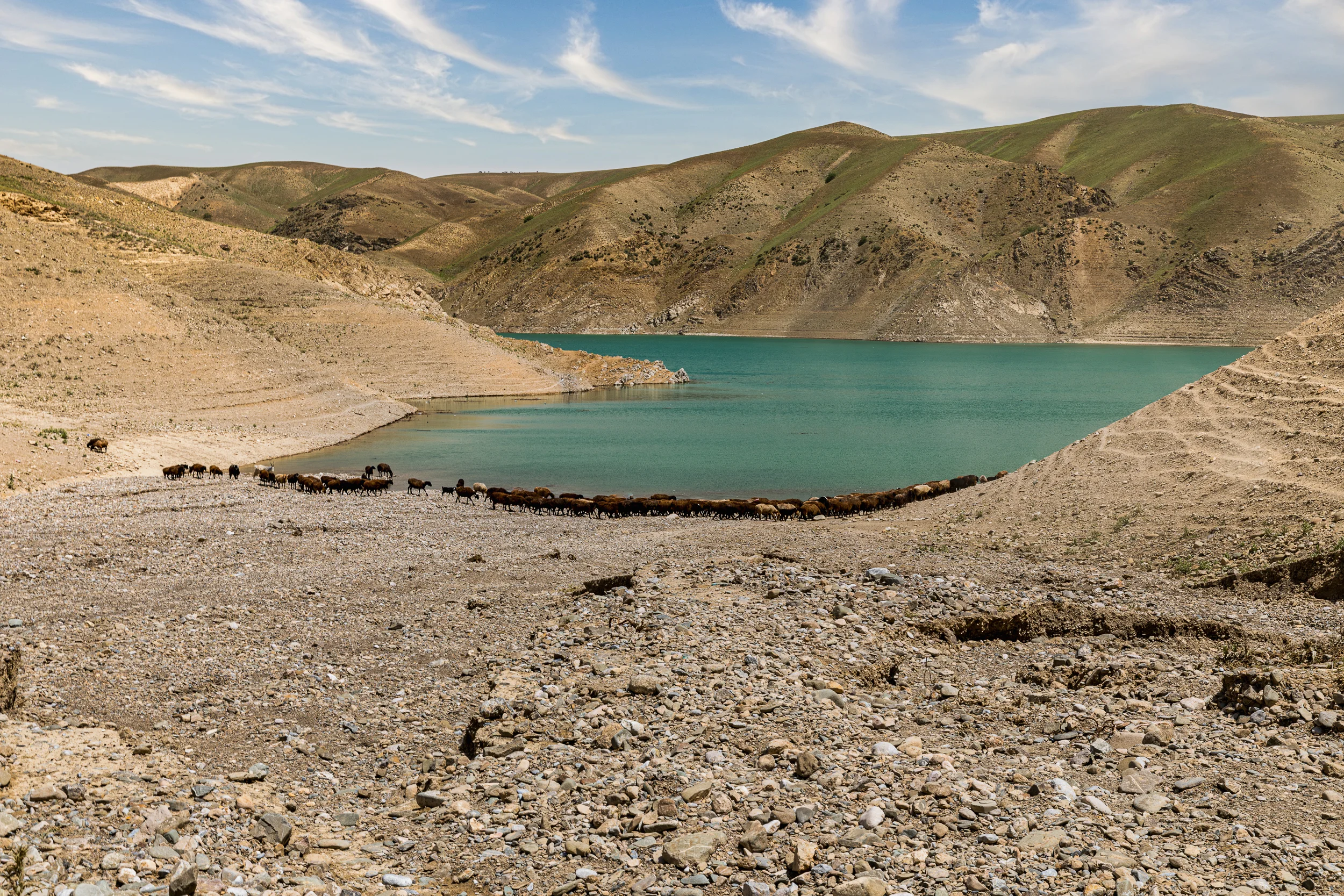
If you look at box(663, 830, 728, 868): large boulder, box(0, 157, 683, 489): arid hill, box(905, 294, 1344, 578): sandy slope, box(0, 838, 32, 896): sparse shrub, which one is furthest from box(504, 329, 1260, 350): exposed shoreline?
box(663, 830, 728, 868): large boulder

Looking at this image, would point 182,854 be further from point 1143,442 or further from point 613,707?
point 1143,442

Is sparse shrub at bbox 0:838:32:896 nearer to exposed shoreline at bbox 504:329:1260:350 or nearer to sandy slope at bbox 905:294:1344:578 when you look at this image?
sandy slope at bbox 905:294:1344:578

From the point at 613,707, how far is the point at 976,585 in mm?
7920

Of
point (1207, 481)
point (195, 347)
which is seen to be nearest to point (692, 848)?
point (1207, 481)

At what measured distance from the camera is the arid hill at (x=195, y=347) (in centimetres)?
3888

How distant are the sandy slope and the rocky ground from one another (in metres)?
1.71

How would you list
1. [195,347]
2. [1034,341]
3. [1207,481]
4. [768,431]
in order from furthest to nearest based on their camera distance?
[1034,341] < [768,431] < [195,347] < [1207,481]

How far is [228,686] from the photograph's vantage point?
11625 millimetres

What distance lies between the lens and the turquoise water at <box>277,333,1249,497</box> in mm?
37031

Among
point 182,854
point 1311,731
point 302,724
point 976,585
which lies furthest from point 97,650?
point 1311,731

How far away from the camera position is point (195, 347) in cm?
5100

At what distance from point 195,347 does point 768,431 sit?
32.6 metres

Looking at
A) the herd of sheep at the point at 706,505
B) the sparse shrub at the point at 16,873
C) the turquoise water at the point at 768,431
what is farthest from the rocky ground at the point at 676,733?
the turquoise water at the point at 768,431

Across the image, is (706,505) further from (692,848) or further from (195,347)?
(195,347)
